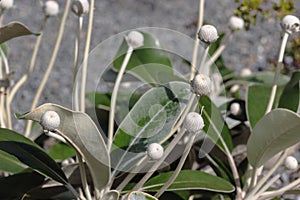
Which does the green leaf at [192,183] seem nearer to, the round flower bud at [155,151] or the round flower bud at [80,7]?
the round flower bud at [155,151]

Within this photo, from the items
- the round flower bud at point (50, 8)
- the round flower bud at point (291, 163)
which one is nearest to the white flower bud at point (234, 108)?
the round flower bud at point (291, 163)

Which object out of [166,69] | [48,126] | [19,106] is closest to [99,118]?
[166,69]

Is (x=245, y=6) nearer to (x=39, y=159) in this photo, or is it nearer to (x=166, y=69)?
(x=166, y=69)

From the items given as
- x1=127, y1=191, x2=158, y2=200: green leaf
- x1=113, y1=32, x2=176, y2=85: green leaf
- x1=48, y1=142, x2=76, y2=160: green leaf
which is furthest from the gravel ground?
x1=127, y1=191, x2=158, y2=200: green leaf

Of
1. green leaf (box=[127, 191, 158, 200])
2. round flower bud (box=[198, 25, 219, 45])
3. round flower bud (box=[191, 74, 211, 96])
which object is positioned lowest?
green leaf (box=[127, 191, 158, 200])

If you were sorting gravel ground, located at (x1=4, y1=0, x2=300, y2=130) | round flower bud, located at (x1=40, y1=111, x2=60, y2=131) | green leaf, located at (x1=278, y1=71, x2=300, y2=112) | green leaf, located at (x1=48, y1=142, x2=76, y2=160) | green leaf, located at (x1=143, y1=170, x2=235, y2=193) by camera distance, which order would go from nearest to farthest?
round flower bud, located at (x1=40, y1=111, x2=60, y2=131), green leaf, located at (x1=143, y1=170, x2=235, y2=193), green leaf, located at (x1=278, y1=71, x2=300, y2=112), green leaf, located at (x1=48, y1=142, x2=76, y2=160), gravel ground, located at (x1=4, y1=0, x2=300, y2=130)

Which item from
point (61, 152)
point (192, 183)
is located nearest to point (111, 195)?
point (192, 183)

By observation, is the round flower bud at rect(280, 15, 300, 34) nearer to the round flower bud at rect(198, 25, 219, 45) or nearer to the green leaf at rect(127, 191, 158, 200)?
the round flower bud at rect(198, 25, 219, 45)
